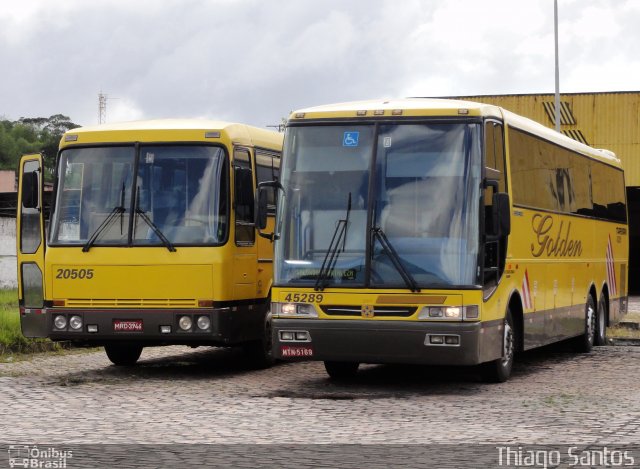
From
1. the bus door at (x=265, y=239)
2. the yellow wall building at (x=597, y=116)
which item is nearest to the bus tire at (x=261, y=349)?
the bus door at (x=265, y=239)

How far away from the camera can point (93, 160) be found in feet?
54.6

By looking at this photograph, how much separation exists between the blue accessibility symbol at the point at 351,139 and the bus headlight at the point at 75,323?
13.3ft

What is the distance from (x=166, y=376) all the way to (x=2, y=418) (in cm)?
465

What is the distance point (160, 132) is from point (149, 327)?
238cm

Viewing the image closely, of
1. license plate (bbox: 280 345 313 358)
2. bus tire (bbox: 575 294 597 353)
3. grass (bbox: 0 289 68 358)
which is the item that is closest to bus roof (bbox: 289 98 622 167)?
license plate (bbox: 280 345 313 358)

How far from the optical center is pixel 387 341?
14.3 metres

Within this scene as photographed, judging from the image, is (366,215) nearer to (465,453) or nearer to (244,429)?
(244,429)

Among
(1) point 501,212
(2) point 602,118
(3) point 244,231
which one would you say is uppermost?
(2) point 602,118

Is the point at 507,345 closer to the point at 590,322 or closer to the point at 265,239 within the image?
the point at 265,239

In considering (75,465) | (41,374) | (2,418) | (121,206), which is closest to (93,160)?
(121,206)

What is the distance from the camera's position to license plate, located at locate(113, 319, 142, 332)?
16.1m

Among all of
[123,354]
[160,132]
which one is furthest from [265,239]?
[123,354]

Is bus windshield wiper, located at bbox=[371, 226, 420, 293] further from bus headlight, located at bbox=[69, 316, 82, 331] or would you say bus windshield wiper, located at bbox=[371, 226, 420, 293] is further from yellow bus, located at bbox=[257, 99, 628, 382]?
bus headlight, located at bbox=[69, 316, 82, 331]

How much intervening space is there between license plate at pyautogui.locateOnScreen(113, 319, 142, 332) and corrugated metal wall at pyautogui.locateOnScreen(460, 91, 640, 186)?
96.5 ft
